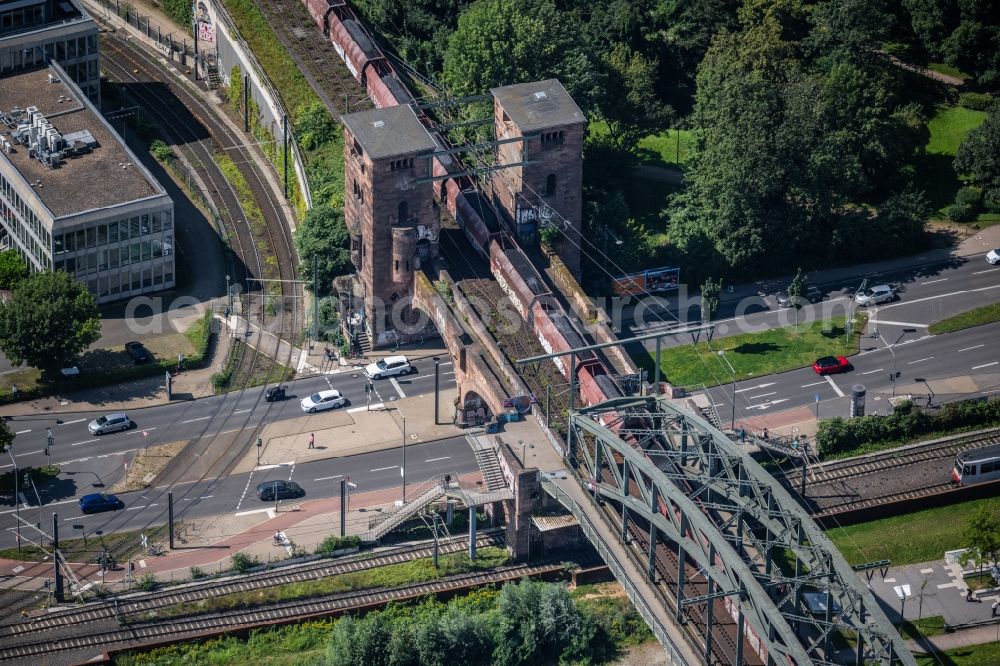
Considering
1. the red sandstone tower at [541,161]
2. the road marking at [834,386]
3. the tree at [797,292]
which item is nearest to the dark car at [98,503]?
the red sandstone tower at [541,161]

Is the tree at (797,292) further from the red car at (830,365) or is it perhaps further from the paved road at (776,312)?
the red car at (830,365)

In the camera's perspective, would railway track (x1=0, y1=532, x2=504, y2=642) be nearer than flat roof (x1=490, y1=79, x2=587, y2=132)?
Yes

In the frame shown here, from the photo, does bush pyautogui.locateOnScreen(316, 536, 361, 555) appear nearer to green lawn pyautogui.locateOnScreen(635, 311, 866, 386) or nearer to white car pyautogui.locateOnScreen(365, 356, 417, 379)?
white car pyautogui.locateOnScreen(365, 356, 417, 379)

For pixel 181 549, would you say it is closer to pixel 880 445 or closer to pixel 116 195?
pixel 116 195

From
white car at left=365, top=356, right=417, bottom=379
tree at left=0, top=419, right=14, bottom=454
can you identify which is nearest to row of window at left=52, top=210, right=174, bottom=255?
tree at left=0, top=419, right=14, bottom=454

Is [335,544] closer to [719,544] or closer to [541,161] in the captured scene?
[719,544]

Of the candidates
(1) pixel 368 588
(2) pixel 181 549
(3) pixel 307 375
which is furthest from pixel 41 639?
(3) pixel 307 375
